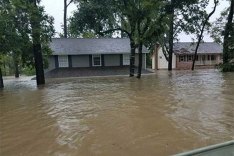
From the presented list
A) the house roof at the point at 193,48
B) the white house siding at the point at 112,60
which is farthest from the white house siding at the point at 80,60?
the house roof at the point at 193,48

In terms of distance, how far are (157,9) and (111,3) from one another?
5051mm

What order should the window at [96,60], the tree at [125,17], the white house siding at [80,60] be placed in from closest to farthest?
the tree at [125,17] < the white house siding at [80,60] < the window at [96,60]

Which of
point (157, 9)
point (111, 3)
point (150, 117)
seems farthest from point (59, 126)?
point (111, 3)

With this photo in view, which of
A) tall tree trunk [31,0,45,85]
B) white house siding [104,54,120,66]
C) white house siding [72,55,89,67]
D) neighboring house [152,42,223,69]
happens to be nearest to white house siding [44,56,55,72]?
white house siding [72,55,89,67]

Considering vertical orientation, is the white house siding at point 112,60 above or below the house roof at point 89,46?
below

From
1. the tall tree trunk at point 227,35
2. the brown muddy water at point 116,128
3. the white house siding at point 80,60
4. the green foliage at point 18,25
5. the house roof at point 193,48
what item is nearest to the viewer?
the brown muddy water at point 116,128

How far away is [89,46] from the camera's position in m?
35.4

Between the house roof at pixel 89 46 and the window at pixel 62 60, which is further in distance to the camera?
the house roof at pixel 89 46

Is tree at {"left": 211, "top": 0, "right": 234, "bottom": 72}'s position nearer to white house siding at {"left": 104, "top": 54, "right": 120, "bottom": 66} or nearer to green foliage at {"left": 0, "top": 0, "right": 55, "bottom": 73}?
white house siding at {"left": 104, "top": 54, "right": 120, "bottom": 66}

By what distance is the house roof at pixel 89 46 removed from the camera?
3422 cm

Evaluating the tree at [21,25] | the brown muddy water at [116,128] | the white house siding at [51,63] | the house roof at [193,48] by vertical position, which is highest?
the tree at [21,25]

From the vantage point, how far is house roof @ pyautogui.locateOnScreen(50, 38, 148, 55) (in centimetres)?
3422

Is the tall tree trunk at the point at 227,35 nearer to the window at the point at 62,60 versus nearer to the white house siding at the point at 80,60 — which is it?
the white house siding at the point at 80,60

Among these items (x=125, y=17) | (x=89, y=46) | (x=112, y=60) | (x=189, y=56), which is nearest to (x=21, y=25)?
(x=125, y=17)
